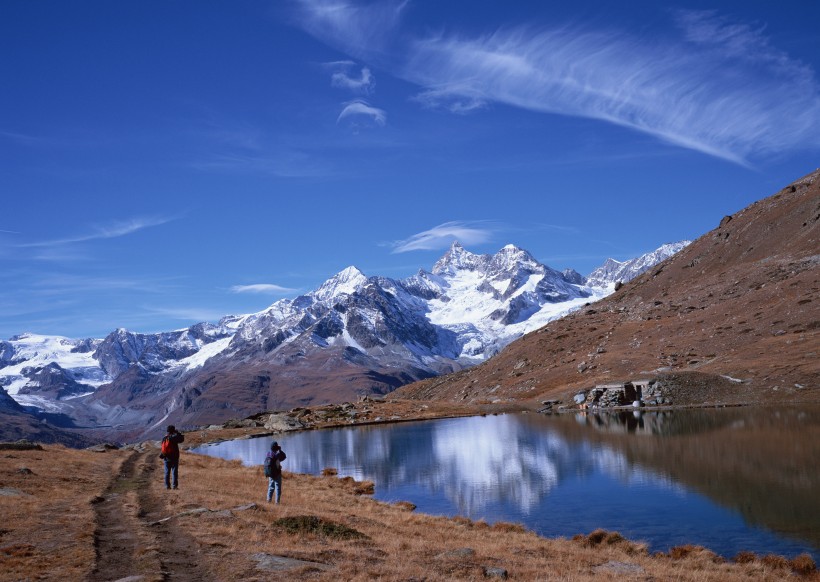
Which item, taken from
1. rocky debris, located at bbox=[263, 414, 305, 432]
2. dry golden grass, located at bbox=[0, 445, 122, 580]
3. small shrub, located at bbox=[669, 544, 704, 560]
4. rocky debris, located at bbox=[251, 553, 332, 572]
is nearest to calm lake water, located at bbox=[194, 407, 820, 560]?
small shrub, located at bbox=[669, 544, 704, 560]

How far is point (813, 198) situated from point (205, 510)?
186787mm

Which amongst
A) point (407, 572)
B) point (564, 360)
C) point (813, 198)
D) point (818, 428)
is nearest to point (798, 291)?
point (564, 360)

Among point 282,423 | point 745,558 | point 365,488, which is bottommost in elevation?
point 745,558

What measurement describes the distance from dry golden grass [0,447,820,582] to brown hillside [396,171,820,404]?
239 ft

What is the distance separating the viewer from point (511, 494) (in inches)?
1923

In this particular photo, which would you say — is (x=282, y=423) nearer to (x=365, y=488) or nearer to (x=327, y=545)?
(x=365, y=488)

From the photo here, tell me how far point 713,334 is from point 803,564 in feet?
363

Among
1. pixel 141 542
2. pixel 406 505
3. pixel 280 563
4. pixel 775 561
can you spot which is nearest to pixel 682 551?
pixel 775 561

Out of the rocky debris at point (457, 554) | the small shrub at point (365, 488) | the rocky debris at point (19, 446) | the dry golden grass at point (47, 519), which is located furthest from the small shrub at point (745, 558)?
the rocky debris at point (19, 446)

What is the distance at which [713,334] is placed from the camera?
425 feet

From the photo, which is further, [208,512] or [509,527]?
[509,527]

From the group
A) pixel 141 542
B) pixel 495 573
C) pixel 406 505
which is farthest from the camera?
pixel 406 505

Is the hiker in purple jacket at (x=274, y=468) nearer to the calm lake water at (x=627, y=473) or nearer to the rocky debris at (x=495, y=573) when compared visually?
the calm lake water at (x=627, y=473)

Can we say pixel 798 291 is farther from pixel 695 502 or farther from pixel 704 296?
pixel 695 502
